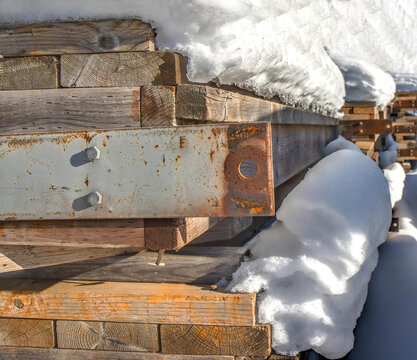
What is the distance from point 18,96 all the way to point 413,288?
90.2 inches

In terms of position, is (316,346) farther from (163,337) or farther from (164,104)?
(164,104)

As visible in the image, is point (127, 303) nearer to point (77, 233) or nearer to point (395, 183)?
point (77, 233)

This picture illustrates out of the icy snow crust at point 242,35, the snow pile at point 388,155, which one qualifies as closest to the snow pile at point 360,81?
the icy snow crust at point 242,35

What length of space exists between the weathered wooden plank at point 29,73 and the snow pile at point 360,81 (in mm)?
4319

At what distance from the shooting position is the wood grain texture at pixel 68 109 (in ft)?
5.26

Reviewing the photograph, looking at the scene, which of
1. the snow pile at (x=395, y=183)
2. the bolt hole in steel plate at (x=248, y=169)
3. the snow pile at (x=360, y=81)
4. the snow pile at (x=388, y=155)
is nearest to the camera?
the bolt hole in steel plate at (x=248, y=169)

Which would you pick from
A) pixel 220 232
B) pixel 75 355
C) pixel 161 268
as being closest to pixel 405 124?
pixel 220 232

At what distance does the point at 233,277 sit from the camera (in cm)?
199

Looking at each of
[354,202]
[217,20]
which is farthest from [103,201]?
[354,202]

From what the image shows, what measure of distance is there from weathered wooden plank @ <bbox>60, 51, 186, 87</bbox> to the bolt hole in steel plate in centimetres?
37

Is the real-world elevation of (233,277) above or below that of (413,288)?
above

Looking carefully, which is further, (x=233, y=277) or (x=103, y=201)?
(x=233, y=277)

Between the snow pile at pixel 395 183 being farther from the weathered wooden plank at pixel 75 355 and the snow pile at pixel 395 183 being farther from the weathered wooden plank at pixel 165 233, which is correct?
the weathered wooden plank at pixel 165 233

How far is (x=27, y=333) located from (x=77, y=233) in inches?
28.6
